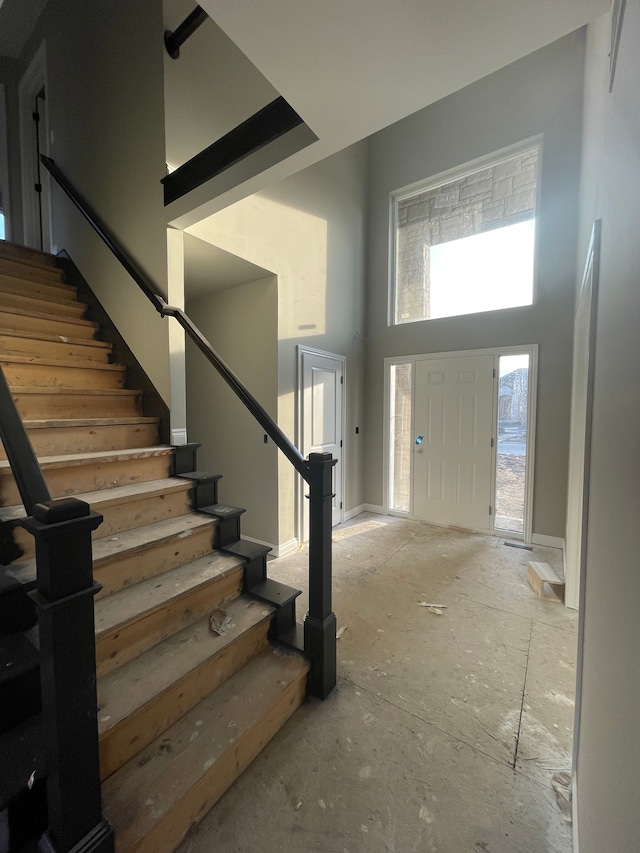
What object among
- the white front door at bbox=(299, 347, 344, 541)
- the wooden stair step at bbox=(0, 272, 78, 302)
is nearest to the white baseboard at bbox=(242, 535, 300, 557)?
the white front door at bbox=(299, 347, 344, 541)

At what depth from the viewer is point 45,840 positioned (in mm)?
909

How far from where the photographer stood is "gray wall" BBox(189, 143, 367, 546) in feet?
9.90

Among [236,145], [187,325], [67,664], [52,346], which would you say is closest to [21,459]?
[67,664]

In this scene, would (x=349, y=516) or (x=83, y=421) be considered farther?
(x=349, y=516)

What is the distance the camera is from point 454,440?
406 centimetres

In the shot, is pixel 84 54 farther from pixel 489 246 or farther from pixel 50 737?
pixel 50 737

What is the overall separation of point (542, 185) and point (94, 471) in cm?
473

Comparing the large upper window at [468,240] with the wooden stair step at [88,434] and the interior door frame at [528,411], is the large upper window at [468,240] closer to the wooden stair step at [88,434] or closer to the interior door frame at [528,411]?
the interior door frame at [528,411]

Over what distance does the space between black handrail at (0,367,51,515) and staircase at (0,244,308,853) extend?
56cm

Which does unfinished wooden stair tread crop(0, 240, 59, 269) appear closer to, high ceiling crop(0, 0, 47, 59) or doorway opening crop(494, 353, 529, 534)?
high ceiling crop(0, 0, 47, 59)

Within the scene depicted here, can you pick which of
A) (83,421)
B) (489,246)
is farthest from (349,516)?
(489,246)

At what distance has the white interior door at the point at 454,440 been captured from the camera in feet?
12.7

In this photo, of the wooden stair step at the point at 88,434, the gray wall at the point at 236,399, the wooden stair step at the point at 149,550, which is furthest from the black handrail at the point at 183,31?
the wooden stair step at the point at 149,550

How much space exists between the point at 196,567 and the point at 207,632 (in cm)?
32
